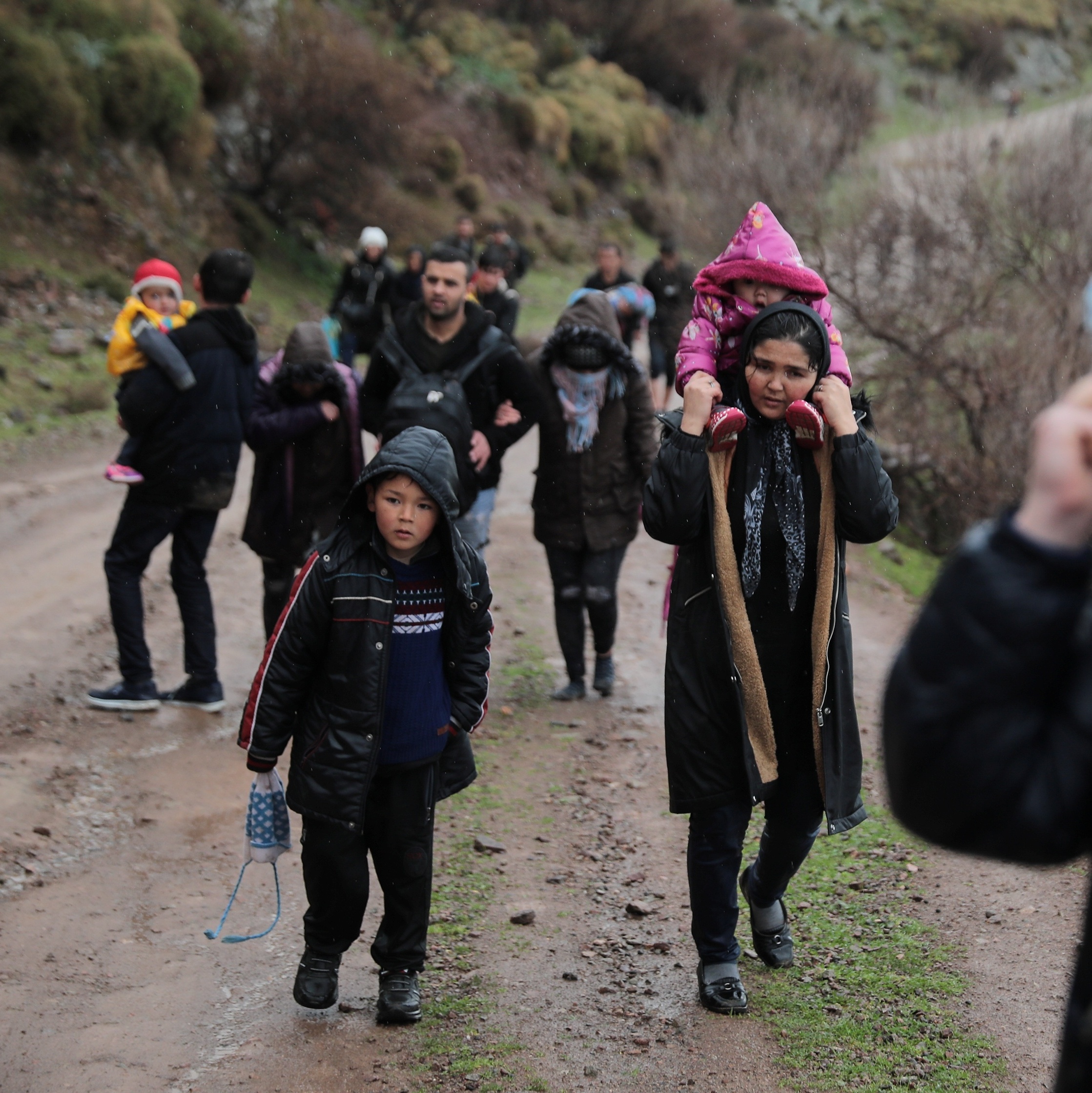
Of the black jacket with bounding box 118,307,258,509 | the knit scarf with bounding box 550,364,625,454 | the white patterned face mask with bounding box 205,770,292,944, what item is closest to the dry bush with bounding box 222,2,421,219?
the black jacket with bounding box 118,307,258,509

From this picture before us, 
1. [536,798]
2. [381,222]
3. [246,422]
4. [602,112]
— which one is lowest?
[536,798]

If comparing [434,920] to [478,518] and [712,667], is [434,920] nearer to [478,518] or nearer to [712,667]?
[712,667]

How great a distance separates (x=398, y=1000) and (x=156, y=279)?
4.04 m

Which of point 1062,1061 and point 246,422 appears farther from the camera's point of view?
point 246,422

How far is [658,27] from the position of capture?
4812cm

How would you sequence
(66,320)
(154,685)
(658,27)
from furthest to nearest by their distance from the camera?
1. (658,27)
2. (66,320)
3. (154,685)

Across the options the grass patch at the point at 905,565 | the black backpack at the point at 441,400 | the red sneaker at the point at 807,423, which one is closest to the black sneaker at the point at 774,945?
the red sneaker at the point at 807,423

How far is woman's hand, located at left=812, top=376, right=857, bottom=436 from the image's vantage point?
3.55 m

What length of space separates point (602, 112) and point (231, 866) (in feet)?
133

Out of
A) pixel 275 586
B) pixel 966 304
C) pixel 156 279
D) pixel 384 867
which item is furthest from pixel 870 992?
pixel 966 304

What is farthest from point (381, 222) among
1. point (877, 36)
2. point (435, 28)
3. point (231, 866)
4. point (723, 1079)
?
point (877, 36)

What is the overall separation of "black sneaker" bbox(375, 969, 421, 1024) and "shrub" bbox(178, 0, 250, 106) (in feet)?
78.5

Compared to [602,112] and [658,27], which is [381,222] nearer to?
[602,112]

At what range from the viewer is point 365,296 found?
1452 cm
